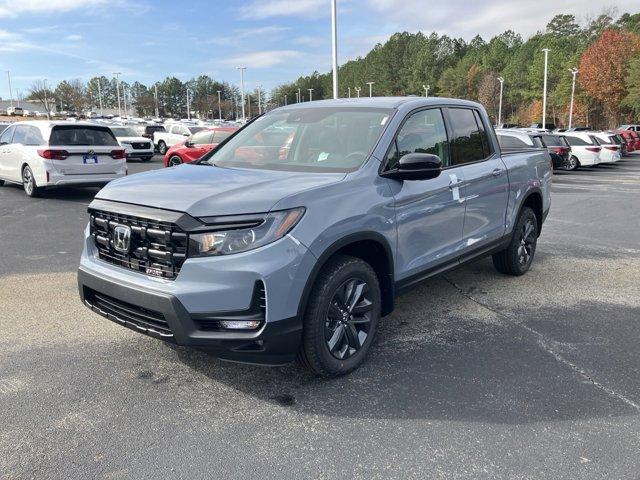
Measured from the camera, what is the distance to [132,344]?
4281 millimetres

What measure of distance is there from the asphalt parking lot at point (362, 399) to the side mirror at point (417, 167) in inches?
51.8

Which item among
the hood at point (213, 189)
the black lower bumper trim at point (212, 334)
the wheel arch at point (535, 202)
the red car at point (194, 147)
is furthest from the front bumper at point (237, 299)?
the red car at point (194, 147)

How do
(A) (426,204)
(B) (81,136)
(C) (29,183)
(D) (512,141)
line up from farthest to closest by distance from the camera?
(D) (512,141) → (C) (29,183) → (B) (81,136) → (A) (426,204)

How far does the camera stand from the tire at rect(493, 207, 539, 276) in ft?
19.7

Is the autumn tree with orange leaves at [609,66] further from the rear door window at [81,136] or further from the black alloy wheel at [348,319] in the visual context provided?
the black alloy wheel at [348,319]

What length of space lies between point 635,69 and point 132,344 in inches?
2413

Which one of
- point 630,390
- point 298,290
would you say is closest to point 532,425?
point 630,390

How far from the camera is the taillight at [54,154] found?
11289 mm

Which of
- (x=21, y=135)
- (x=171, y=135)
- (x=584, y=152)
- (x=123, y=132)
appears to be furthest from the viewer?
(x=171, y=135)

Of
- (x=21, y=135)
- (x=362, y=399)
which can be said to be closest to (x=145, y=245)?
(x=362, y=399)

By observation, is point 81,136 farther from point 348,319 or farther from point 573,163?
point 573,163

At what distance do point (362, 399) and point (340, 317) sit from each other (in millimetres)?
527

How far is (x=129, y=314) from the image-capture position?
3.45m

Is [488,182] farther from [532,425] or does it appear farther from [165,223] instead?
[165,223]
